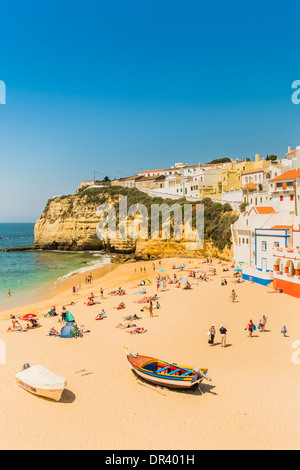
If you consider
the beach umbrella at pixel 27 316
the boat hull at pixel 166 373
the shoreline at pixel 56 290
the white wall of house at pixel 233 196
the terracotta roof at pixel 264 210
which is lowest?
the shoreline at pixel 56 290

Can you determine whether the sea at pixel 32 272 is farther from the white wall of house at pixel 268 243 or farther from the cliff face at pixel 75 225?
the white wall of house at pixel 268 243

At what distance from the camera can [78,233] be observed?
61438mm

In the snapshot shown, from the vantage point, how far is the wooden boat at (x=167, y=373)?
1020cm

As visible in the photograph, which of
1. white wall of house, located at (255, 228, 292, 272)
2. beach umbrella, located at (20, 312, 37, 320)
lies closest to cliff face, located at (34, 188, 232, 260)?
white wall of house, located at (255, 228, 292, 272)

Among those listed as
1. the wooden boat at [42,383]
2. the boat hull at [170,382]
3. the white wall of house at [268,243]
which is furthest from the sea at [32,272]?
the white wall of house at [268,243]

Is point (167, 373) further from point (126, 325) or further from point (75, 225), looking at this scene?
point (75, 225)

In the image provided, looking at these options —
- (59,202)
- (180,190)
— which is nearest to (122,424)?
(180,190)

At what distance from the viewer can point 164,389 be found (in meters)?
10.5

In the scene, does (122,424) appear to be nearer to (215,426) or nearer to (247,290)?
(215,426)

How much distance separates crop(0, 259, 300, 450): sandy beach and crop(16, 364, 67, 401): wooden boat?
0.25 meters

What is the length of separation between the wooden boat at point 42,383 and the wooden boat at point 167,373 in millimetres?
2452

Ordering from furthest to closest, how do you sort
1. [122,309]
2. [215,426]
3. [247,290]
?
[247,290] → [122,309] → [215,426]

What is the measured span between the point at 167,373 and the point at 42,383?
12.6ft
